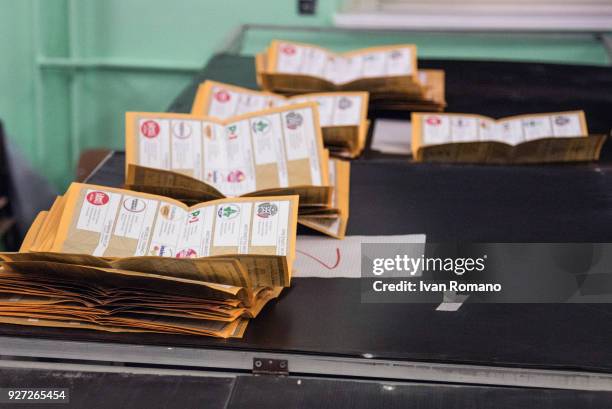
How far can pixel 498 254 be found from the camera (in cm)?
116

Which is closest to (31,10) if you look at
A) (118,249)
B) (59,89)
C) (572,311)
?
(59,89)

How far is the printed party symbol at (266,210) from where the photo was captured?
44.0 inches

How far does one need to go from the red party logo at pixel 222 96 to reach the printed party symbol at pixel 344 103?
0.24 metres

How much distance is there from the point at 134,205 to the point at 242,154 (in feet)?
0.88

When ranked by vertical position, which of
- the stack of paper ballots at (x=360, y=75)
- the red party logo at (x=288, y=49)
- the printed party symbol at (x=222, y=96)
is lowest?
the printed party symbol at (x=222, y=96)

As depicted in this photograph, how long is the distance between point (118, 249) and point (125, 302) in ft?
0.42

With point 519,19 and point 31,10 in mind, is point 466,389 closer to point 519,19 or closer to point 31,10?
point 519,19

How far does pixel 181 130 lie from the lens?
1.39 m

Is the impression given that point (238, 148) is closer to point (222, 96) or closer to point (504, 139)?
point (222, 96)

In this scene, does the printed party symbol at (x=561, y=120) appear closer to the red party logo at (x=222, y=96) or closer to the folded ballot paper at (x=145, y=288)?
the red party logo at (x=222, y=96)

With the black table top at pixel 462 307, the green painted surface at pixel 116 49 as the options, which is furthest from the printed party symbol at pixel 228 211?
the green painted surface at pixel 116 49

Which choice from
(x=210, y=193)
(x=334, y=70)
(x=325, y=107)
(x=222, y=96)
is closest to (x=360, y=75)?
(x=334, y=70)

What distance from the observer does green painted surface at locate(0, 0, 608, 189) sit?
107 inches

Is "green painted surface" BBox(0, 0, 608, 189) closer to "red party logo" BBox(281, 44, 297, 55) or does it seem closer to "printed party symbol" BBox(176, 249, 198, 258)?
"red party logo" BBox(281, 44, 297, 55)
